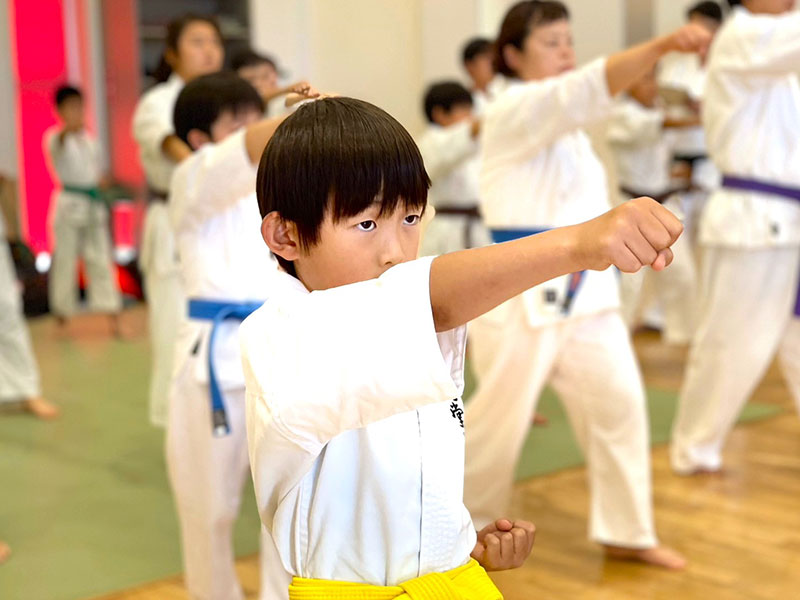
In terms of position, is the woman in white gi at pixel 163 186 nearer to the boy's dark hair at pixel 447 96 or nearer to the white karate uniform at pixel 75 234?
the boy's dark hair at pixel 447 96

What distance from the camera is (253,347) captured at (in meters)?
1.12

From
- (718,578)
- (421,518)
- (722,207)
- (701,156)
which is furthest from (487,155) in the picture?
(701,156)

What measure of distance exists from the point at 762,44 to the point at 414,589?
8.41 feet

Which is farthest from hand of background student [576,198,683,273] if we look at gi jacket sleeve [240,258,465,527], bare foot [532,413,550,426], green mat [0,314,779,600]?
bare foot [532,413,550,426]

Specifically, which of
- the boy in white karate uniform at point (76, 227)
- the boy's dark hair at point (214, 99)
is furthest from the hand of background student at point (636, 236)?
the boy in white karate uniform at point (76, 227)

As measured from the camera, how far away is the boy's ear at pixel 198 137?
2.45 metres

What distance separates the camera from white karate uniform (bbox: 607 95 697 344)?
5.66m

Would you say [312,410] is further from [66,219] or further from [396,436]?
[66,219]

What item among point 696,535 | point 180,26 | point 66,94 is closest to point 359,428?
point 696,535

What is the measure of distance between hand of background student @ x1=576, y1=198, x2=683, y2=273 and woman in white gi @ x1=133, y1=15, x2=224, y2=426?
291cm

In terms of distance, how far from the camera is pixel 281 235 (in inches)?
45.9

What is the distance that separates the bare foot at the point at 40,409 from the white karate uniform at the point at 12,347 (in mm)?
47

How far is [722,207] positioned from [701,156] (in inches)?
107

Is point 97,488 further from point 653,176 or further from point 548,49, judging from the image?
point 653,176
